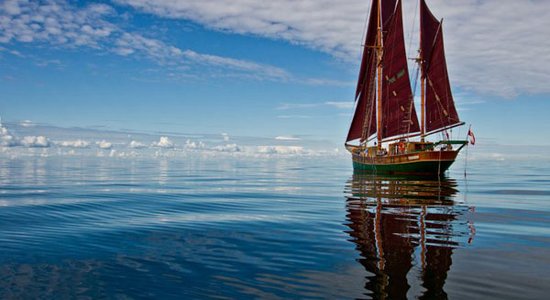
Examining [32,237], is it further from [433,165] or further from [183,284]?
[433,165]

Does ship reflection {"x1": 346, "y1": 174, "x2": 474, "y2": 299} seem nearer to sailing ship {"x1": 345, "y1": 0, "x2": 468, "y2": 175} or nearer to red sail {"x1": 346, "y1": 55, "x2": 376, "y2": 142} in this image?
sailing ship {"x1": 345, "y1": 0, "x2": 468, "y2": 175}

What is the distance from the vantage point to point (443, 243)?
9703 mm

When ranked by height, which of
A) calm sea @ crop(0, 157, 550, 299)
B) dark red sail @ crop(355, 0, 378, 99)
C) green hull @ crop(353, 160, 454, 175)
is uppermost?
dark red sail @ crop(355, 0, 378, 99)

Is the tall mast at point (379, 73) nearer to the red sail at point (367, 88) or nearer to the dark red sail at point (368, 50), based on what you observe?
the red sail at point (367, 88)

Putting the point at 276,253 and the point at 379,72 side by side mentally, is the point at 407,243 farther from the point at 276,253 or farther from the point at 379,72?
the point at 379,72

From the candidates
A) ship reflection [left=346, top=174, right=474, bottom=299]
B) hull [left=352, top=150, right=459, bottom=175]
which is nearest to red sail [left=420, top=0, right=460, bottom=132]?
hull [left=352, top=150, right=459, bottom=175]

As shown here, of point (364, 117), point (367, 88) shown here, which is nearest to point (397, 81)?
point (367, 88)

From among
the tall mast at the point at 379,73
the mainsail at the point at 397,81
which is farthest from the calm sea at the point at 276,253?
the tall mast at the point at 379,73

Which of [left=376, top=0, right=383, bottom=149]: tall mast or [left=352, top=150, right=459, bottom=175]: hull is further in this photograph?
[left=376, top=0, right=383, bottom=149]: tall mast

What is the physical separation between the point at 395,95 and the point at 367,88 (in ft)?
23.5

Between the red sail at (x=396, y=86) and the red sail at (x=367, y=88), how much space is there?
2.55 metres

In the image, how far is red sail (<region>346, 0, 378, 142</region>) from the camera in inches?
2400

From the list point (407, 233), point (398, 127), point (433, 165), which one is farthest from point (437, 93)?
point (407, 233)

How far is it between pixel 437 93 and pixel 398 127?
7394 millimetres
